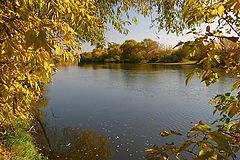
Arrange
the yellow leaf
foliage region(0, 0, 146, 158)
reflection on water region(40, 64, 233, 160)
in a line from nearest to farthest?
the yellow leaf
foliage region(0, 0, 146, 158)
reflection on water region(40, 64, 233, 160)

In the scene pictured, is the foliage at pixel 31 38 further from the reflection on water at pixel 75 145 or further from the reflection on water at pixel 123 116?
the reflection on water at pixel 123 116

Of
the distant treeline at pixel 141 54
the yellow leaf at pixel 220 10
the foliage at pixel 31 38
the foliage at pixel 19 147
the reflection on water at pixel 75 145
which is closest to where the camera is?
the yellow leaf at pixel 220 10

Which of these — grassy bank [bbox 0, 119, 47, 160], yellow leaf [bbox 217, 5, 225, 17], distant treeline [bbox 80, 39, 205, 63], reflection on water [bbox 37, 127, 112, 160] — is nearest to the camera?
yellow leaf [bbox 217, 5, 225, 17]

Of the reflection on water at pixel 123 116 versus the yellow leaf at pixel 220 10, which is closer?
the yellow leaf at pixel 220 10

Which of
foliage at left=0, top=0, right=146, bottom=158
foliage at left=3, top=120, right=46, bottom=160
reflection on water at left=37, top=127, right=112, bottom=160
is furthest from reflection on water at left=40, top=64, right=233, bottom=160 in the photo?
foliage at left=0, top=0, right=146, bottom=158

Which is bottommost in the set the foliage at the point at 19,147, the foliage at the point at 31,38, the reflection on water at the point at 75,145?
the reflection on water at the point at 75,145

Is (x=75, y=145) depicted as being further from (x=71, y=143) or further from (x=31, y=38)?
(x=31, y=38)

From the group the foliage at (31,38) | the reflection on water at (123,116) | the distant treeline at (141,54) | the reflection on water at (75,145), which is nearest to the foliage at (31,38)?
the foliage at (31,38)

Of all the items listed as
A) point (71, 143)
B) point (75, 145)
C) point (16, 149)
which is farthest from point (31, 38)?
point (71, 143)

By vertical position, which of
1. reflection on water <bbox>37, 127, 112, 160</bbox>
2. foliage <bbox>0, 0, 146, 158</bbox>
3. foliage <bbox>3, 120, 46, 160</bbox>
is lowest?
reflection on water <bbox>37, 127, 112, 160</bbox>

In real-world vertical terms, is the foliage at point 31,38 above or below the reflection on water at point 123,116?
above

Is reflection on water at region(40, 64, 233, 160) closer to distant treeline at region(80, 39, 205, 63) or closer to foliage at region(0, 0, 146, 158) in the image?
foliage at region(0, 0, 146, 158)

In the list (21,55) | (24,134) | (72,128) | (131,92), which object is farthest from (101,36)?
(131,92)

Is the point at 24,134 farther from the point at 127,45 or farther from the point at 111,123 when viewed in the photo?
the point at 127,45
